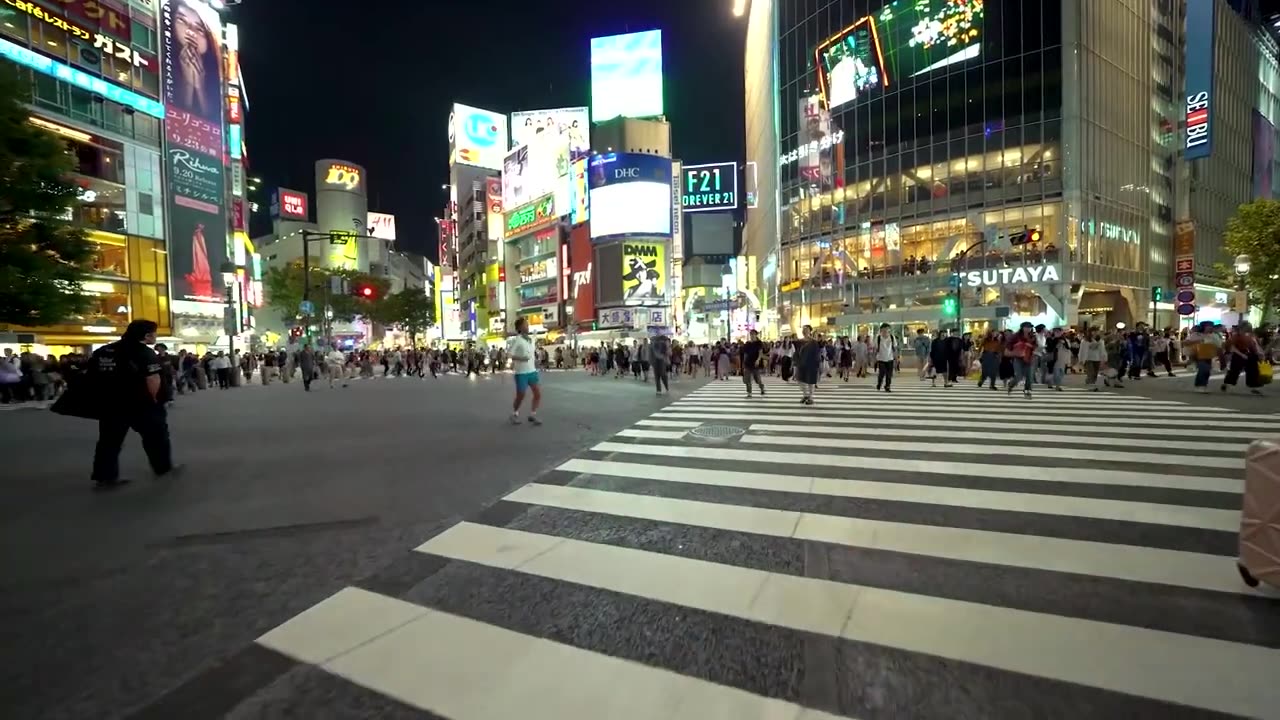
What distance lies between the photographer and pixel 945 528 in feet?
14.0

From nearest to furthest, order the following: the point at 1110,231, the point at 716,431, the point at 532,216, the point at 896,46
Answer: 1. the point at 716,431
2. the point at 1110,231
3. the point at 896,46
4. the point at 532,216

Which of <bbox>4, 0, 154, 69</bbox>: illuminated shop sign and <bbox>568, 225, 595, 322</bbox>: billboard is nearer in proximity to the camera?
<bbox>4, 0, 154, 69</bbox>: illuminated shop sign

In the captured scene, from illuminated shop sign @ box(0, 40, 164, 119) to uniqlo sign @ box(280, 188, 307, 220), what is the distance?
72986 millimetres

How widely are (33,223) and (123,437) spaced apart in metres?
3.68

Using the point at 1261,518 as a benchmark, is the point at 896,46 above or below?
above

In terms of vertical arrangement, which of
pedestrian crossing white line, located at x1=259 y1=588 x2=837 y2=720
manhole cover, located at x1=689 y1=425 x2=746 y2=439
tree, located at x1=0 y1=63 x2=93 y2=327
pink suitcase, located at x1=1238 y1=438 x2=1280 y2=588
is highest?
tree, located at x1=0 y1=63 x2=93 y2=327

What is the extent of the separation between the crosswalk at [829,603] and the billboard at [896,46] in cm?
4160

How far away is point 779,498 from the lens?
16.9ft

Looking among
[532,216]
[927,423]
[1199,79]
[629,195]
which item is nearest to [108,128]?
[629,195]

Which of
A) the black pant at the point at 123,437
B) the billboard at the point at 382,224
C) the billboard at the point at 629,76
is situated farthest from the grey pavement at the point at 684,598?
the billboard at the point at 382,224

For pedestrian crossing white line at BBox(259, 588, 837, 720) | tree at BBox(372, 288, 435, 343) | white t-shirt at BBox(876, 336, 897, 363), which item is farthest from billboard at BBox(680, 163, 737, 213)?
pedestrian crossing white line at BBox(259, 588, 837, 720)

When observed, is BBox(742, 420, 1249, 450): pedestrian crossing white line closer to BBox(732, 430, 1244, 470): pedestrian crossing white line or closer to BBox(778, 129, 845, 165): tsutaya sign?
BBox(732, 430, 1244, 470): pedestrian crossing white line

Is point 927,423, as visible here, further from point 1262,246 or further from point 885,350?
point 1262,246

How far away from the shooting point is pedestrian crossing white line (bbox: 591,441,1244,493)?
17.6 feet
